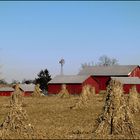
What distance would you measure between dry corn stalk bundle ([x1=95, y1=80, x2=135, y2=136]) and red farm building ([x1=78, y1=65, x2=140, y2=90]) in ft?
248

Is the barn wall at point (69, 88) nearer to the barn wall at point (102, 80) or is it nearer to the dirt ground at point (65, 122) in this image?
the barn wall at point (102, 80)

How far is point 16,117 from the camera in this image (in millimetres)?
16422

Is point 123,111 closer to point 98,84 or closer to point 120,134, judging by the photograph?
point 120,134

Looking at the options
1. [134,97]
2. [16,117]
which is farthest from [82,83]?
[16,117]

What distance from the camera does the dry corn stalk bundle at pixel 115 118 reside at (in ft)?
51.4

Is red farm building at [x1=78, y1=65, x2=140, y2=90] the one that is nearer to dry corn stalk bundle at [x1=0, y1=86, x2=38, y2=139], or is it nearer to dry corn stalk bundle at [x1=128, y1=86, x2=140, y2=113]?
dry corn stalk bundle at [x1=128, y1=86, x2=140, y2=113]

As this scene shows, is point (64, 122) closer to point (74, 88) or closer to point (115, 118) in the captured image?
point (115, 118)

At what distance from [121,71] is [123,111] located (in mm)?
78129

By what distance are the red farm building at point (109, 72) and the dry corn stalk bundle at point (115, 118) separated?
248 ft

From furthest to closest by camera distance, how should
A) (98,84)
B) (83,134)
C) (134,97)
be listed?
(98,84) < (134,97) < (83,134)

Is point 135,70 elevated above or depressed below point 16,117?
above

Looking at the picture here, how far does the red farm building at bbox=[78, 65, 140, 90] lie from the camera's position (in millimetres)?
92537

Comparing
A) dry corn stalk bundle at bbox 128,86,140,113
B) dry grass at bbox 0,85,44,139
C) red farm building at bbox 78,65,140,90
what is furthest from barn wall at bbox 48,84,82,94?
dry grass at bbox 0,85,44,139

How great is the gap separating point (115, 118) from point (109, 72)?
78852 mm
